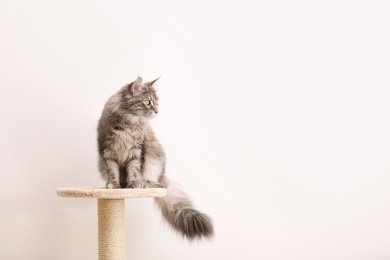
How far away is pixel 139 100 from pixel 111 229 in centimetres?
59

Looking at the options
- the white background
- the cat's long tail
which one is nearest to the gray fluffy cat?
the cat's long tail

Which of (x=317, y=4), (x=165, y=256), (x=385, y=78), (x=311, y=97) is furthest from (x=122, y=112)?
(x=385, y=78)

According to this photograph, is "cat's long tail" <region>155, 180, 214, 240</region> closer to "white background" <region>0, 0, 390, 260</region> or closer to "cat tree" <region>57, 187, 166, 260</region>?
"cat tree" <region>57, 187, 166, 260</region>

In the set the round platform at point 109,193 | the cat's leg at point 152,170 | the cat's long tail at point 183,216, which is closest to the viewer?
the round platform at point 109,193

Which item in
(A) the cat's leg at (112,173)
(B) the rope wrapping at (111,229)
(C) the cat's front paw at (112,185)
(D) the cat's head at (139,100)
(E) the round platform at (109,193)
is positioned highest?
(D) the cat's head at (139,100)

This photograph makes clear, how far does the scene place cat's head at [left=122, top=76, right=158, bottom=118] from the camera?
2561 millimetres

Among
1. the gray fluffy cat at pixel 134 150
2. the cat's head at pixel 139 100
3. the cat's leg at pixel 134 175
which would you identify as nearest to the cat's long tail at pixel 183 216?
the gray fluffy cat at pixel 134 150

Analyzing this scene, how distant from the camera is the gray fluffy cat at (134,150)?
253 centimetres

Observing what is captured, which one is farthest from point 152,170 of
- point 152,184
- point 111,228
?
point 111,228

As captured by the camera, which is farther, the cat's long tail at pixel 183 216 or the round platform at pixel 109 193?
the cat's long tail at pixel 183 216

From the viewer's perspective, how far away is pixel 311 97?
10.9ft

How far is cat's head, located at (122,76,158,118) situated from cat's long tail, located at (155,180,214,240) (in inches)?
16.2

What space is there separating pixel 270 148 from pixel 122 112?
1069 millimetres

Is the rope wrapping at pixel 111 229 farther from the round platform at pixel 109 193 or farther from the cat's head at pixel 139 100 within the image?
the cat's head at pixel 139 100
